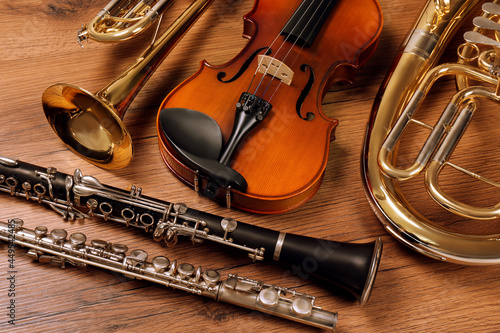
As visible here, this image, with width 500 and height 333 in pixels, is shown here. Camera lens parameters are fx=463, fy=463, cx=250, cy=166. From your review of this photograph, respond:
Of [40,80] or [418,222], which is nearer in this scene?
[418,222]

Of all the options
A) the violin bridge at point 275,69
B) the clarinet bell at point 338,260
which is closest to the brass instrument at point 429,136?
the clarinet bell at point 338,260

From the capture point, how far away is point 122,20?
4.17 feet

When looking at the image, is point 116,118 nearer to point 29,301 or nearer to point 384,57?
point 29,301

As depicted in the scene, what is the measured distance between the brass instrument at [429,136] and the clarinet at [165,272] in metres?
0.29

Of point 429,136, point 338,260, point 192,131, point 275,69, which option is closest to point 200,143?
point 192,131

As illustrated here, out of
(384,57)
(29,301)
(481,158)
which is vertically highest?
(384,57)

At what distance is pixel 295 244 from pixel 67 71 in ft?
2.95

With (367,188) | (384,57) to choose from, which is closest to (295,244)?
(367,188)

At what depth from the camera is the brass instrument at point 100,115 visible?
1.17 m

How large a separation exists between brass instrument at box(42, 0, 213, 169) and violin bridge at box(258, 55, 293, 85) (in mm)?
298

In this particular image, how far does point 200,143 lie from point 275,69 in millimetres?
301

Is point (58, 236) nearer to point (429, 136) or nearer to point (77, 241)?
point (77, 241)

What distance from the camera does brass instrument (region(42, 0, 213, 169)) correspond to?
1171mm

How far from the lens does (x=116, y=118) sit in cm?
114
